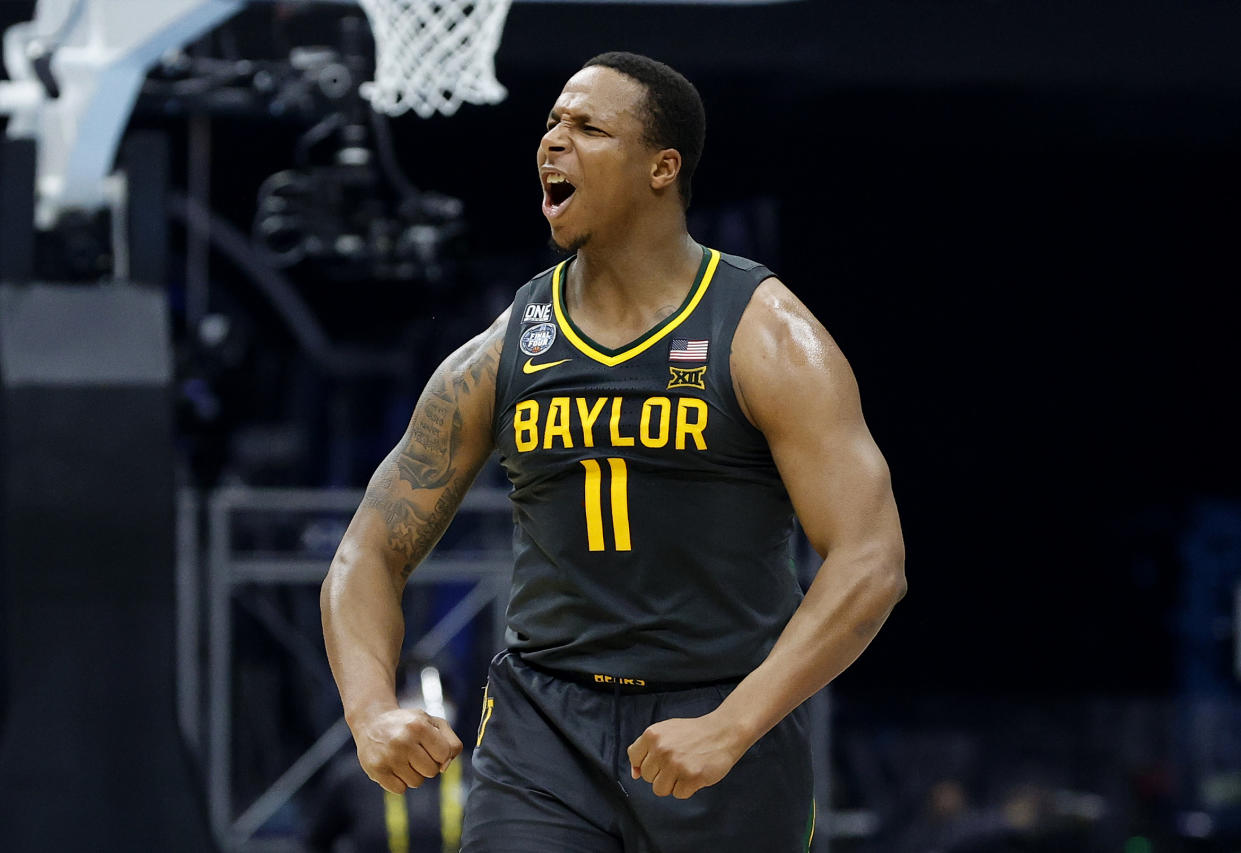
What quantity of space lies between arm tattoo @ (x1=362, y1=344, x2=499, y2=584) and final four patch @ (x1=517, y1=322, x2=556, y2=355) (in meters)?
0.07

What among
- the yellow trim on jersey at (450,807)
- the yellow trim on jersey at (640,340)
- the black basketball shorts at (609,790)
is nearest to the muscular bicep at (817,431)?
the yellow trim on jersey at (640,340)

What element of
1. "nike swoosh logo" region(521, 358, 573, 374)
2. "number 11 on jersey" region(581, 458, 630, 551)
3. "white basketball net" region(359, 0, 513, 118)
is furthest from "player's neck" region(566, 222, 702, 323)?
"white basketball net" region(359, 0, 513, 118)

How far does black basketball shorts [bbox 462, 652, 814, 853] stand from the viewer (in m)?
2.92

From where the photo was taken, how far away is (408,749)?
8.87ft

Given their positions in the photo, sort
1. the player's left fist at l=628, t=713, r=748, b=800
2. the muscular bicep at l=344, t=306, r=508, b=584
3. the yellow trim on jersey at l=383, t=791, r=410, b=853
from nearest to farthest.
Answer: the player's left fist at l=628, t=713, r=748, b=800 → the muscular bicep at l=344, t=306, r=508, b=584 → the yellow trim on jersey at l=383, t=791, r=410, b=853

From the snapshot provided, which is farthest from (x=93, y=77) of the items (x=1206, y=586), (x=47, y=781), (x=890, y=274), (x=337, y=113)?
(x=1206, y=586)

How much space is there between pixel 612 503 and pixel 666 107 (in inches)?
26.7

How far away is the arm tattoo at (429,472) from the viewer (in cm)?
318

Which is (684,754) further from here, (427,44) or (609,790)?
(427,44)

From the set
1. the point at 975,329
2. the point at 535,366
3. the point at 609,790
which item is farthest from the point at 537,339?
the point at 975,329

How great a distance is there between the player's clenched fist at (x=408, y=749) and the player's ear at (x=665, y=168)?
974 millimetres

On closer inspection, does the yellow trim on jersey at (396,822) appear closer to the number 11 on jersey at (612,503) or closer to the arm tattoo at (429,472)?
the arm tattoo at (429,472)

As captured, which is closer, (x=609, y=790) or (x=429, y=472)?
(x=609, y=790)

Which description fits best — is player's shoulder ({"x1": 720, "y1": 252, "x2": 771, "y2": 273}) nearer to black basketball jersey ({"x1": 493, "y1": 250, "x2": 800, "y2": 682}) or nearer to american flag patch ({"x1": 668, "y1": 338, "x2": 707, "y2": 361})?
black basketball jersey ({"x1": 493, "y1": 250, "x2": 800, "y2": 682})
